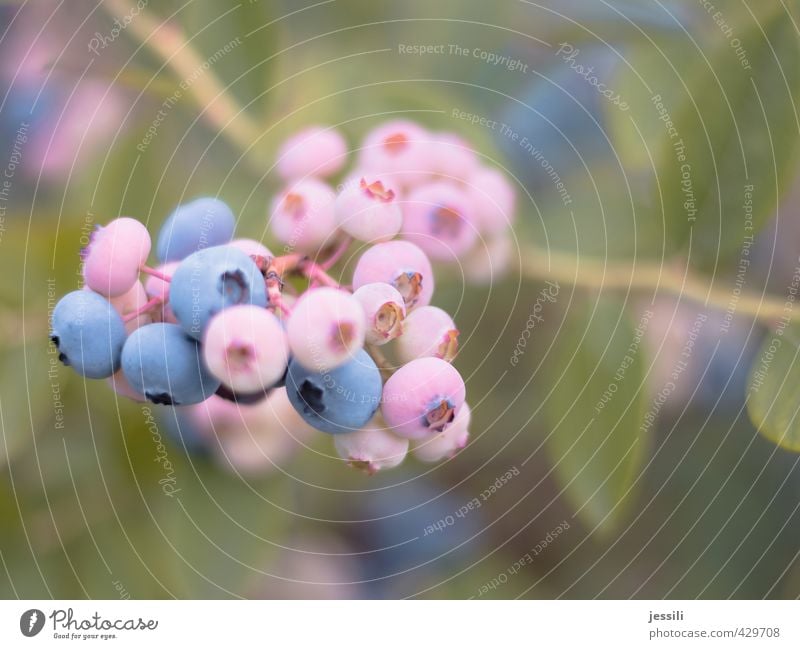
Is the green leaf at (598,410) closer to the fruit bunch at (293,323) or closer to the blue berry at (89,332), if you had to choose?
the fruit bunch at (293,323)

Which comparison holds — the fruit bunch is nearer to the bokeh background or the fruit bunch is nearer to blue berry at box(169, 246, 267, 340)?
blue berry at box(169, 246, 267, 340)

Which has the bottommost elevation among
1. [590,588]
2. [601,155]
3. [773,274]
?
[590,588]

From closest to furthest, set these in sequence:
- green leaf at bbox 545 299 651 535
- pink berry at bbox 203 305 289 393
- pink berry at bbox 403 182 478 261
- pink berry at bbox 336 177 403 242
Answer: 1. pink berry at bbox 203 305 289 393
2. pink berry at bbox 336 177 403 242
3. pink berry at bbox 403 182 478 261
4. green leaf at bbox 545 299 651 535

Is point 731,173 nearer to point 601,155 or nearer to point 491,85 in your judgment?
point 601,155

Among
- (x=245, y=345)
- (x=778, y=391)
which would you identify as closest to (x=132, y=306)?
(x=245, y=345)
